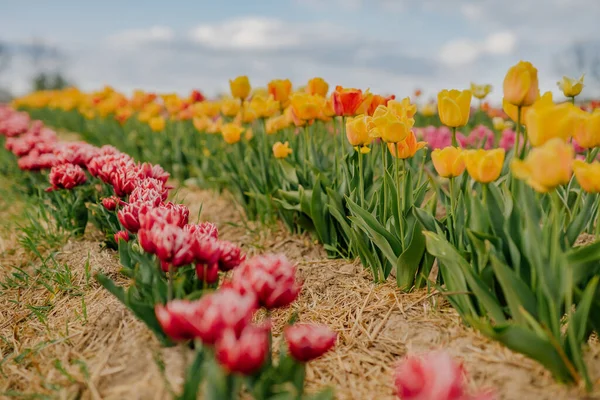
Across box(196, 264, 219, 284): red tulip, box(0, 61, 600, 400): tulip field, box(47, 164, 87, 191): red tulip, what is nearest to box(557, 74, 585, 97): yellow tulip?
box(0, 61, 600, 400): tulip field

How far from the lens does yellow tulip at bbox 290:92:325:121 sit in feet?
9.55

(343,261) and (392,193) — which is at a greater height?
(392,193)

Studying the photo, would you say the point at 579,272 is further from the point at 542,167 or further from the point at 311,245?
the point at 311,245

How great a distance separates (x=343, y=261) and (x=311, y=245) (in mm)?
413

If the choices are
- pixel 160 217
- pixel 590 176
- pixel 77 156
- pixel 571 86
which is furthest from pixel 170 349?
pixel 571 86

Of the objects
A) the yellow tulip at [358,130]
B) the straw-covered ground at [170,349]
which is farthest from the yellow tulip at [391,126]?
the straw-covered ground at [170,349]

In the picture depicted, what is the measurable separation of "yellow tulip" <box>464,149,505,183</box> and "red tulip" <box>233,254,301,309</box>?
70 centimetres

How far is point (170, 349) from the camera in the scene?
1.72m

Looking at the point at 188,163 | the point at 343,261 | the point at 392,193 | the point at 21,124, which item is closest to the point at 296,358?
the point at 392,193

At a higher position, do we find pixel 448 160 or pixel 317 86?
pixel 317 86

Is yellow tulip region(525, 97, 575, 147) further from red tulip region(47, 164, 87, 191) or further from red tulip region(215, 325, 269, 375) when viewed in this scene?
red tulip region(47, 164, 87, 191)

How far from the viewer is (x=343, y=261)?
9.74ft

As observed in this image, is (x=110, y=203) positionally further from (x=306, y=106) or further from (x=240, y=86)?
(x=240, y=86)

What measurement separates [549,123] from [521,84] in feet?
1.00
